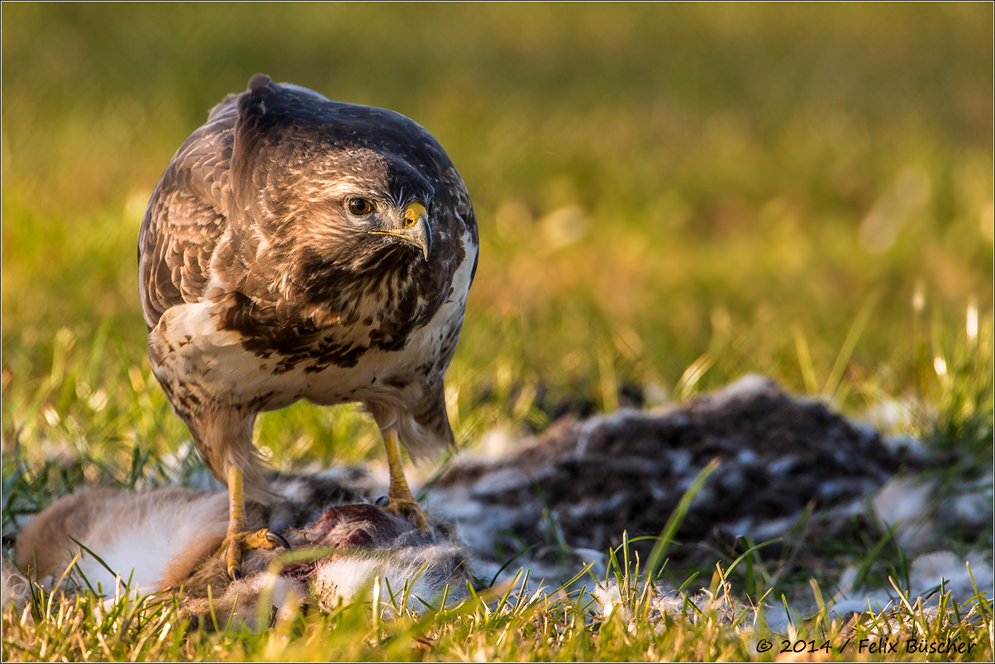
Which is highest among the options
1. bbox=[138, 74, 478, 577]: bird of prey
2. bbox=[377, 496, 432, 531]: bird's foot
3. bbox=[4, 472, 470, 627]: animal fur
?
bbox=[138, 74, 478, 577]: bird of prey

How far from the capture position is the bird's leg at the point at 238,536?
2525mm

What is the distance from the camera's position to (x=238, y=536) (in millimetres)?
2592

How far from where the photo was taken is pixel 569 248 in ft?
20.5

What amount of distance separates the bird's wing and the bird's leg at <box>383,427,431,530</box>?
2.45 ft

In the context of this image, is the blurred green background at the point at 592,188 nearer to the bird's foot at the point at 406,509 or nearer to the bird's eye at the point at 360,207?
the bird's foot at the point at 406,509

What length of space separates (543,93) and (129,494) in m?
5.89

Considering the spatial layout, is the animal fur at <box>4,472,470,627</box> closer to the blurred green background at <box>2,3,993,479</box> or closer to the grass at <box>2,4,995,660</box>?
the grass at <box>2,4,995,660</box>

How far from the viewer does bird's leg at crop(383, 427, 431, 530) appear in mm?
2900

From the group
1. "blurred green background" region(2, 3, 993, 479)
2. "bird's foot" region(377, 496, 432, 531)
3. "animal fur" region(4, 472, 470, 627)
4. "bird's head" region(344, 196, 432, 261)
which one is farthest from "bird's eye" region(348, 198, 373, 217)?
"blurred green background" region(2, 3, 993, 479)

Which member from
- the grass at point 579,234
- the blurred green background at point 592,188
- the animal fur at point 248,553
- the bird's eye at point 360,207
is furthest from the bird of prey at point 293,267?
the blurred green background at point 592,188

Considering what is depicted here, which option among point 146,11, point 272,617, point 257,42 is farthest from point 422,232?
point 146,11

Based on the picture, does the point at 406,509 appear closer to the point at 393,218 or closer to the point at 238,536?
the point at 238,536

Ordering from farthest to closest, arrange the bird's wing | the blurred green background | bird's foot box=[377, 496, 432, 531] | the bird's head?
the blurred green background → bird's foot box=[377, 496, 432, 531] → the bird's wing → the bird's head

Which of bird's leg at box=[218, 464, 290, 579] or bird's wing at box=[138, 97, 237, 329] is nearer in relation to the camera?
bird's wing at box=[138, 97, 237, 329]
